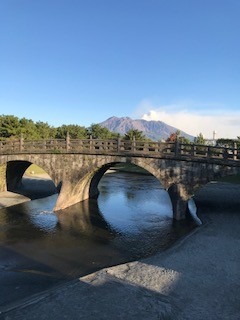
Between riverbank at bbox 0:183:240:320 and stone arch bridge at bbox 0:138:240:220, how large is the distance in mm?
7171

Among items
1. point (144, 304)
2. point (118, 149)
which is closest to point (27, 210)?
point (118, 149)

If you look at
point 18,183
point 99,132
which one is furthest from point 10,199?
point 99,132

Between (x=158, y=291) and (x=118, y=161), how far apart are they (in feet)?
58.5

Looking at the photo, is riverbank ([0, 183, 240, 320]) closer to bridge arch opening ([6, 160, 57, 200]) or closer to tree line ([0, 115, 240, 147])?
tree line ([0, 115, 240, 147])

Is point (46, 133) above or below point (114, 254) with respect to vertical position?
above

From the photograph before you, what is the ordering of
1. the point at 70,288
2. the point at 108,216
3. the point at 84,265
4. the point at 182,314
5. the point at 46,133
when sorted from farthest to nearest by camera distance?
the point at 46,133 < the point at 108,216 < the point at 84,265 < the point at 70,288 < the point at 182,314

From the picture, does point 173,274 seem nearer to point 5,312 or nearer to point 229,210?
point 5,312

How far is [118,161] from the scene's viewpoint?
30.8 meters

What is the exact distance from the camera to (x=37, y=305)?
512 inches

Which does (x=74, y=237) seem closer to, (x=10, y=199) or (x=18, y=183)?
(x=10, y=199)

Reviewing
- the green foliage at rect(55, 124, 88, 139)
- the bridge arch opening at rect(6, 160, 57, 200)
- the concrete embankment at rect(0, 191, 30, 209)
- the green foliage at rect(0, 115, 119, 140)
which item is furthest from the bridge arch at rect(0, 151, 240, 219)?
the green foliage at rect(55, 124, 88, 139)

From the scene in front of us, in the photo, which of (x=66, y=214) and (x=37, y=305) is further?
(x=66, y=214)

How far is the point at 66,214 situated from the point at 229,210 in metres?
17.5

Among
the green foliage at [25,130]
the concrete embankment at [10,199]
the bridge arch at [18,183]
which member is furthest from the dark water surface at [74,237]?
the green foliage at [25,130]
